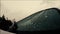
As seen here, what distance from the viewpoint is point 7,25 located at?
1.41 m

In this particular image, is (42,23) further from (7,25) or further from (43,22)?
(7,25)

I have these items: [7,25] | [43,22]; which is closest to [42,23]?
[43,22]

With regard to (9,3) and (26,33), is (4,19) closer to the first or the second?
(9,3)

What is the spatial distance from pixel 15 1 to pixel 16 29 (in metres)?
0.40

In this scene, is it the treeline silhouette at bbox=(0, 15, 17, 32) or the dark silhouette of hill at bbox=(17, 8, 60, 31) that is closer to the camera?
the dark silhouette of hill at bbox=(17, 8, 60, 31)

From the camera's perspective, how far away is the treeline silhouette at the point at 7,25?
1360 mm

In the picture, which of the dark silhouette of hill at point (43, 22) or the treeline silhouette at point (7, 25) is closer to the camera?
the dark silhouette of hill at point (43, 22)

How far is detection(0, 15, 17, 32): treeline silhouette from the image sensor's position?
1360 millimetres

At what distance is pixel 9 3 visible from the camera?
1.57 meters

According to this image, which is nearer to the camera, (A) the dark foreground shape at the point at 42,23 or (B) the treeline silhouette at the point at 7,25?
(A) the dark foreground shape at the point at 42,23

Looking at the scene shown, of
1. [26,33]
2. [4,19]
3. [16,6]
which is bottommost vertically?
[26,33]

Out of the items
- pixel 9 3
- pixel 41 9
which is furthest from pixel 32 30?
pixel 9 3

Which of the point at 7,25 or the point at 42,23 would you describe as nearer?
the point at 42,23

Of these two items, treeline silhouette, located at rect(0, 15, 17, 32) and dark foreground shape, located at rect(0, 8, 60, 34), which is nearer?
dark foreground shape, located at rect(0, 8, 60, 34)
